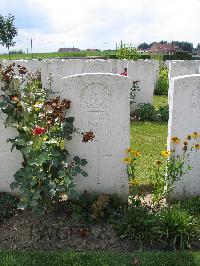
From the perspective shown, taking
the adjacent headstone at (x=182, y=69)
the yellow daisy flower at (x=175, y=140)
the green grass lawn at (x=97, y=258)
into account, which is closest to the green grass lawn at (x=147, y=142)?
the yellow daisy flower at (x=175, y=140)

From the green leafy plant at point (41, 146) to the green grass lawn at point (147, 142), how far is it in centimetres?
171

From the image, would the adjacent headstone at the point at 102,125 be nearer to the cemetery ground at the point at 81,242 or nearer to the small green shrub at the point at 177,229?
the cemetery ground at the point at 81,242

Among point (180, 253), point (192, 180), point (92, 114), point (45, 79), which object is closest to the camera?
point (180, 253)

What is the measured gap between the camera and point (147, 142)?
8000mm

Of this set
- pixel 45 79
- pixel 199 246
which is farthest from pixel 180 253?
pixel 45 79

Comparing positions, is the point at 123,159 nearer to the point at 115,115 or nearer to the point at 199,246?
the point at 115,115

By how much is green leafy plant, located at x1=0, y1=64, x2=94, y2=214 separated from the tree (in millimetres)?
27007

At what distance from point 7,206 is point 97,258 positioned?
1.43m

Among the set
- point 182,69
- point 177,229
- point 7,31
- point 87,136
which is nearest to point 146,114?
point 182,69

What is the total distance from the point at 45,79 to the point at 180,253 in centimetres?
739

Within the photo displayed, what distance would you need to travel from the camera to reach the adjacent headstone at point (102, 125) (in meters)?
A: 4.76

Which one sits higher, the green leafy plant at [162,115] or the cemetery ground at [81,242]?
the green leafy plant at [162,115]

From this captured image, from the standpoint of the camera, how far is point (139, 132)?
8812 millimetres

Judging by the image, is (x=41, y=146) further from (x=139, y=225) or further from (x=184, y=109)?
(x=184, y=109)
